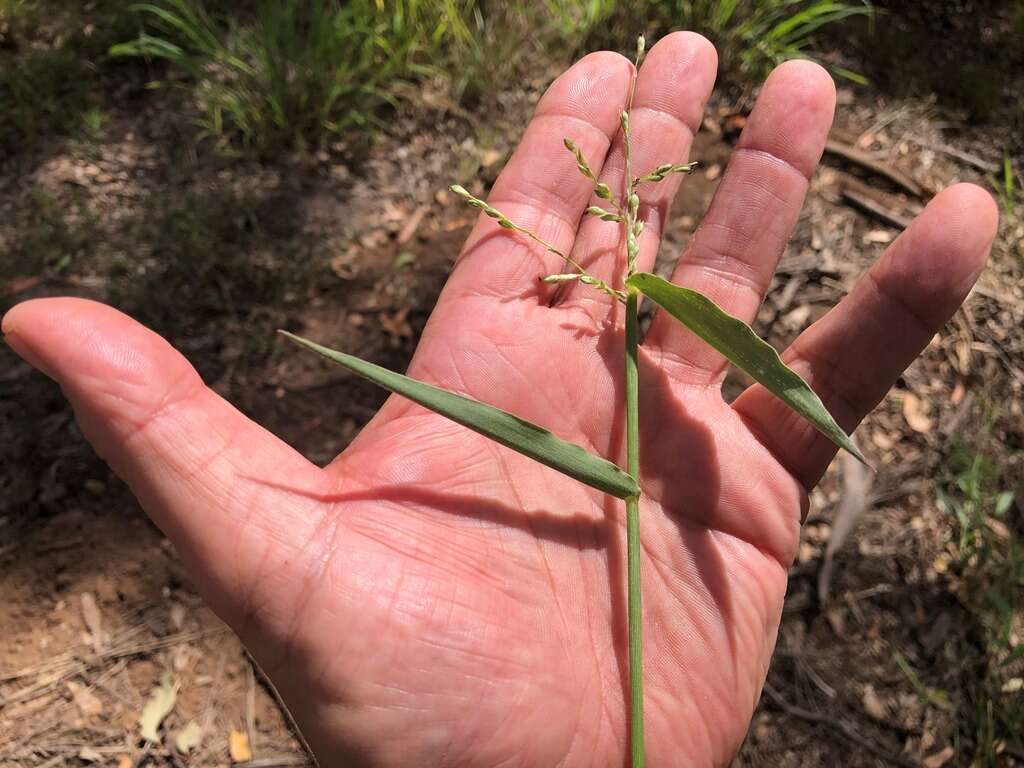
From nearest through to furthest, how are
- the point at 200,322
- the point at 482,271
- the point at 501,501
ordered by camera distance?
the point at 501,501
the point at 482,271
the point at 200,322

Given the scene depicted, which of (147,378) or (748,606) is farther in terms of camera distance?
(748,606)

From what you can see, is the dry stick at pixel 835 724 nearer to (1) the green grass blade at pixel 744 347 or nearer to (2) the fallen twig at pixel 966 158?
(1) the green grass blade at pixel 744 347

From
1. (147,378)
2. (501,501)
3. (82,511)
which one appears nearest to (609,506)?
(501,501)

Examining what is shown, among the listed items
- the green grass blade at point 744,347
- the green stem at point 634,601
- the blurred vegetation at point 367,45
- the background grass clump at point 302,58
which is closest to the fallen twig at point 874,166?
the blurred vegetation at point 367,45

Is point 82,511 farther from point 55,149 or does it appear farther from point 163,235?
point 55,149

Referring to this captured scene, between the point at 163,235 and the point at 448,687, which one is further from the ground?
the point at 448,687

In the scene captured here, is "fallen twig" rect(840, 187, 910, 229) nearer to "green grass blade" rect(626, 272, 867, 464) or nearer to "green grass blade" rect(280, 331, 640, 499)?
"green grass blade" rect(626, 272, 867, 464)

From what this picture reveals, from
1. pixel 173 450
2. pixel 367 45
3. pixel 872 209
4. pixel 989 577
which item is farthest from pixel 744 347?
pixel 367 45
